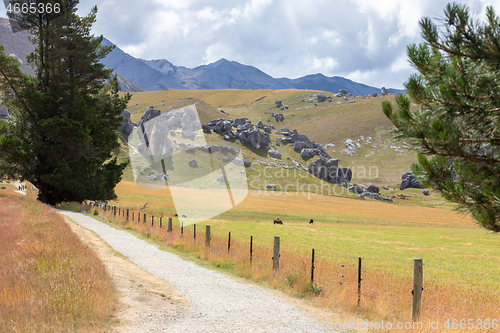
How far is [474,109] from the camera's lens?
708 cm

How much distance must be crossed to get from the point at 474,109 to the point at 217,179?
135525mm

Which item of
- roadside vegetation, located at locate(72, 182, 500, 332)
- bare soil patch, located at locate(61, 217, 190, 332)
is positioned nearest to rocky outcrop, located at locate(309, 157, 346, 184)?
roadside vegetation, located at locate(72, 182, 500, 332)

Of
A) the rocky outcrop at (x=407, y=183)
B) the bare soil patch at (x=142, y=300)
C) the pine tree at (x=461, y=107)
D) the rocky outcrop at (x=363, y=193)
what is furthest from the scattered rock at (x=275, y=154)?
the pine tree at (x=461, y=107)

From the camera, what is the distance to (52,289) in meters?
7.51

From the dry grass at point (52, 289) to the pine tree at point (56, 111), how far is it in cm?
2599

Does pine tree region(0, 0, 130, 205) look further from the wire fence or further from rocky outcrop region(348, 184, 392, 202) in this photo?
rocky outcrop region(348, 184, 392, 202)

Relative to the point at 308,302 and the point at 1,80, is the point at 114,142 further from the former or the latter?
the point at 308,302

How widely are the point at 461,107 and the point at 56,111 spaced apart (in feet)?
132

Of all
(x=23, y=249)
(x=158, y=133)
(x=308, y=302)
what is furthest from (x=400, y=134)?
(x=158, y=133)

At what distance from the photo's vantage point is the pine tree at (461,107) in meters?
6.76

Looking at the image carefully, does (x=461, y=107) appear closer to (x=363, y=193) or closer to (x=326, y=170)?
(x=363, y=193)

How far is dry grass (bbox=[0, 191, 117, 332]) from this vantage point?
6273mm

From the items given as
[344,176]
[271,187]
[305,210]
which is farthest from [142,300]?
[344,176]

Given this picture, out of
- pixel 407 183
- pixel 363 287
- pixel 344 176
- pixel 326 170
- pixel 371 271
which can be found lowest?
pixel 371 271
